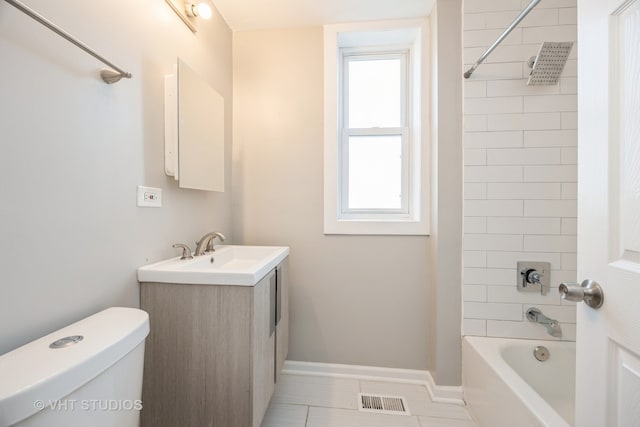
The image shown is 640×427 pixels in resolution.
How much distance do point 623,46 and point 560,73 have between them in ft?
3.62

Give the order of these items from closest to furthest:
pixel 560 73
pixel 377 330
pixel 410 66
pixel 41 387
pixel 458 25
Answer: pixel 41 387 < pixel 560 73 < pixel 458 25 < pixel 377 330 < pixel 410 66

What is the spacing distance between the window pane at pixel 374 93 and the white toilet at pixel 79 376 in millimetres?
1757

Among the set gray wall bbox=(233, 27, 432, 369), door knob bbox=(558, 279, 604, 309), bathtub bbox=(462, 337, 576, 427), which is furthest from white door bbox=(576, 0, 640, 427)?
gray wall bbox=(233, 27, 432, 369)

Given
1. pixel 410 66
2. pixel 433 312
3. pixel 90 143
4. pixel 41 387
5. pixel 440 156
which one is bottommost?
pixel 433 312

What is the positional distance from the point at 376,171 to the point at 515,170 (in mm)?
823

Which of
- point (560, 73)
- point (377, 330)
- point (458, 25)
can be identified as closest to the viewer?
point (560, 73)

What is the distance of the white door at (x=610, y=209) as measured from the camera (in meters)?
0.55

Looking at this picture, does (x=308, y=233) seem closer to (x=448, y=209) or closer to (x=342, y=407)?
(x=448, y=209)

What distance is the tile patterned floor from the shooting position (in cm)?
135

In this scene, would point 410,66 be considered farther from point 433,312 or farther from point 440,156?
point 433,312

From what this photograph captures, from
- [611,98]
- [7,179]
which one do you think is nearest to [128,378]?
[7,179]

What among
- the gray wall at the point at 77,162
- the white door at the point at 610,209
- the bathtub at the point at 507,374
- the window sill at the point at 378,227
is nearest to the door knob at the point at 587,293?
the white door at the point at 610,209

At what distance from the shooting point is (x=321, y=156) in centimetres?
176

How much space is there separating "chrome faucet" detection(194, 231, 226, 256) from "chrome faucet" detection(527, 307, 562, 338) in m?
1.75
